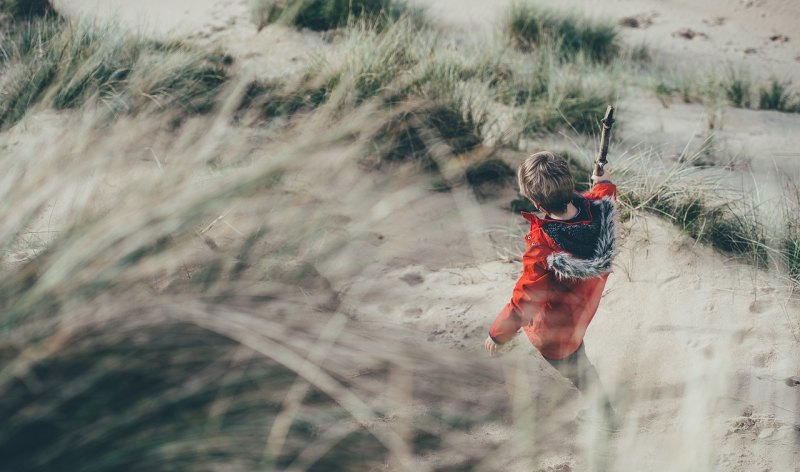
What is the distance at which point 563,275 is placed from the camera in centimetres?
185

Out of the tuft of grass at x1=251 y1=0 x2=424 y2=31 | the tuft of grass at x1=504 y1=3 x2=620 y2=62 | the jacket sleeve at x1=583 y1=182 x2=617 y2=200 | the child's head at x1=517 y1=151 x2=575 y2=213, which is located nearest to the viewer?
the child's head at x1=517 y1=151 x2=575 y2=213

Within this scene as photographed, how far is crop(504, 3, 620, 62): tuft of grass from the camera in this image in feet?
17.2

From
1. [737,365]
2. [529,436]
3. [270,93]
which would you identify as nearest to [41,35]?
[270,93]

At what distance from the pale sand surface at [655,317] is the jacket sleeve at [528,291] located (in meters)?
0.38

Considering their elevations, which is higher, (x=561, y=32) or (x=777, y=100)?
(x=561, y=32)

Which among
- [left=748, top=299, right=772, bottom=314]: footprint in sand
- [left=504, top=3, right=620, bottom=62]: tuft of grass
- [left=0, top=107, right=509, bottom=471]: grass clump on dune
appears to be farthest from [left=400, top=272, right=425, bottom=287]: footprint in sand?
[left=504, top=3, right=620, bottom=62]: tuft of grass

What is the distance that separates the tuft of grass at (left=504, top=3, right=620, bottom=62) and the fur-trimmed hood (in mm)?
3602

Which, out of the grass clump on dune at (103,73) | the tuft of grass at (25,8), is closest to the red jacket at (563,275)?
the grass clump on dune at (103,73)

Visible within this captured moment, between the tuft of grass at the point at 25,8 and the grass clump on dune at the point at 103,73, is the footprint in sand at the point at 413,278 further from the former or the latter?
the tuft of grass at the point at 25,8

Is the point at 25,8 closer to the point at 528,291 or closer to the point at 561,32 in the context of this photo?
the point at 561,32

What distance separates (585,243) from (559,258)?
10 cm

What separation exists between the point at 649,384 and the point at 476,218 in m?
1.26

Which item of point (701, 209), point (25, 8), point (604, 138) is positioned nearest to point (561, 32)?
point (701, 209)

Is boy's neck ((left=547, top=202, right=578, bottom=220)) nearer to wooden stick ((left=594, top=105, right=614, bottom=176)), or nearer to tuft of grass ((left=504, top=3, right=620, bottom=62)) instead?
wooden stick ((left=594, top=105, right=614, bottom=176))
